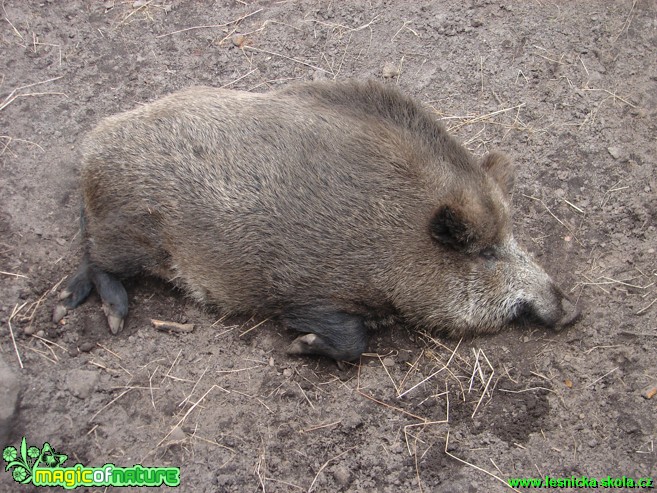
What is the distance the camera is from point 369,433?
3844mm

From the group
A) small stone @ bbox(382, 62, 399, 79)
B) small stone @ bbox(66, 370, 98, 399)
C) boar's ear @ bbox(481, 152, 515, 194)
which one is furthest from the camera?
small stone @ bbox(382, 62, 399, 79)

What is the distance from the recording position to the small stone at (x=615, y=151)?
5004mm

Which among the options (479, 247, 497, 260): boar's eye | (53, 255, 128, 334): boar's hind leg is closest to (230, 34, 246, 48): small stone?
(53, 255, 128, 334): boar's hind leg

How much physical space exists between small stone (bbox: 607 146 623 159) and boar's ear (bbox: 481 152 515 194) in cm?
98

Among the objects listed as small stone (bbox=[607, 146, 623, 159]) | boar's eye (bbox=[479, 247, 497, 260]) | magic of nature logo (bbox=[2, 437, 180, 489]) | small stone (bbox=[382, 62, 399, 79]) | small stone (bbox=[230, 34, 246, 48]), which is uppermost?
small stone (bbox=[230, 34, 246, 48])

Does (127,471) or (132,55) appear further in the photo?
(132,55)

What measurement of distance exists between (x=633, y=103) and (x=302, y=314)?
333 centimetres

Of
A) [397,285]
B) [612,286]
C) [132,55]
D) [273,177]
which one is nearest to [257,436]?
[397,285]

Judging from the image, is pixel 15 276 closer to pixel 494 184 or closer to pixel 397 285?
pixel 397 285

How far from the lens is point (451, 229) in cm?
400

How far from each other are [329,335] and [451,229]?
1.03 metres

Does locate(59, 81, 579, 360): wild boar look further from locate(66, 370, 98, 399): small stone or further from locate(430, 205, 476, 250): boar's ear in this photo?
locate(66, 370, 98, 399): small stone

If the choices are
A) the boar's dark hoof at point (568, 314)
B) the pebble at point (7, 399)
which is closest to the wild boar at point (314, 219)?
the boar's dark hoof at point (568, 314)

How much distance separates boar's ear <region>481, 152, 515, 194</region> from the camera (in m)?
4.61
